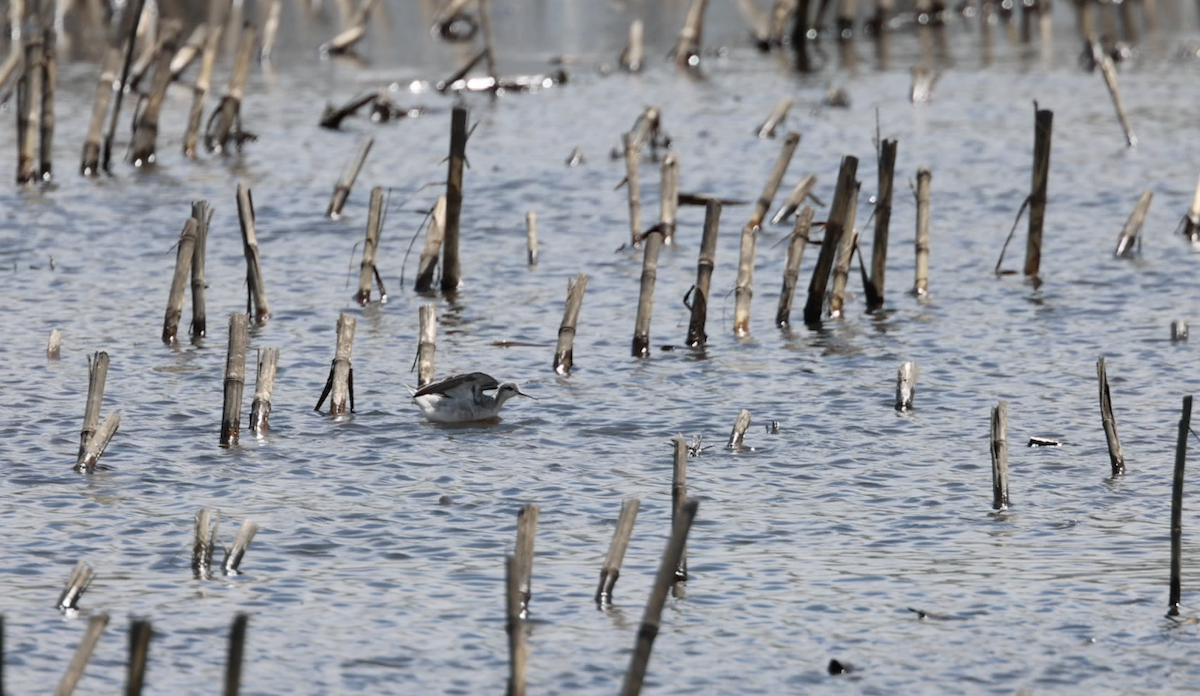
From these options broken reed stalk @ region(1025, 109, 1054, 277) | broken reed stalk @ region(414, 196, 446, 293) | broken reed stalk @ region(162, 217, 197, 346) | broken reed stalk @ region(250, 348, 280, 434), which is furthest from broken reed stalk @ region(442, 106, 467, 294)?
broken reed stalk @ region(1025, 109, 1054, 277)

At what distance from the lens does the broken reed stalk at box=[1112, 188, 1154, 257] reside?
16.7 m

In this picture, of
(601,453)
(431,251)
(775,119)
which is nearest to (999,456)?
(601,453)

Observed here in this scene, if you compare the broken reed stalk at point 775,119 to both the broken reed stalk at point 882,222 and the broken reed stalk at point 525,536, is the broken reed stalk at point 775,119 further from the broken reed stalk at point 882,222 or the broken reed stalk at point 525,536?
the broken reed stalk at point 525,536

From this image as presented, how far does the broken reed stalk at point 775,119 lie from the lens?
24.5 meters

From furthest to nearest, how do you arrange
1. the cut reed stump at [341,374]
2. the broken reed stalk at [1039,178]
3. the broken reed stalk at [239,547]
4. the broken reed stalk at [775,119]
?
the broken reed stalk at [775,119] < the broken reed stalk at [1039,178] < the cut reed stump at [341,374] < the broken reed stalk at [239,547]

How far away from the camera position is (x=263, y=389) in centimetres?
1112

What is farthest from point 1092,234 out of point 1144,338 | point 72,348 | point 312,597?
point 312,597

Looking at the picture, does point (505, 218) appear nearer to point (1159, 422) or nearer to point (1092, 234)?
point (1092, 234)

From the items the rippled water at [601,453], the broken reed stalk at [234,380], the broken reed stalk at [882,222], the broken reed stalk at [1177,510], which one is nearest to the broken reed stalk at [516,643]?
the rippled water at [601,453]

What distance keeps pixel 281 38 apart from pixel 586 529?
1223 inches

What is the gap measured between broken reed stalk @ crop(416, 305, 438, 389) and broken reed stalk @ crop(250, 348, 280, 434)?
124 centimetres

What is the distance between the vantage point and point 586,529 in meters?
9.47

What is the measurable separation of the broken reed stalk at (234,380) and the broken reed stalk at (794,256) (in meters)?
5.03

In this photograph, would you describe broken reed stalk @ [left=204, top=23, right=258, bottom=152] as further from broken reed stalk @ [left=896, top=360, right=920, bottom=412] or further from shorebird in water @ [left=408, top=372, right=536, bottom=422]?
broken reed stalk @ [left=896, top=360, right=920, bottom=412]
